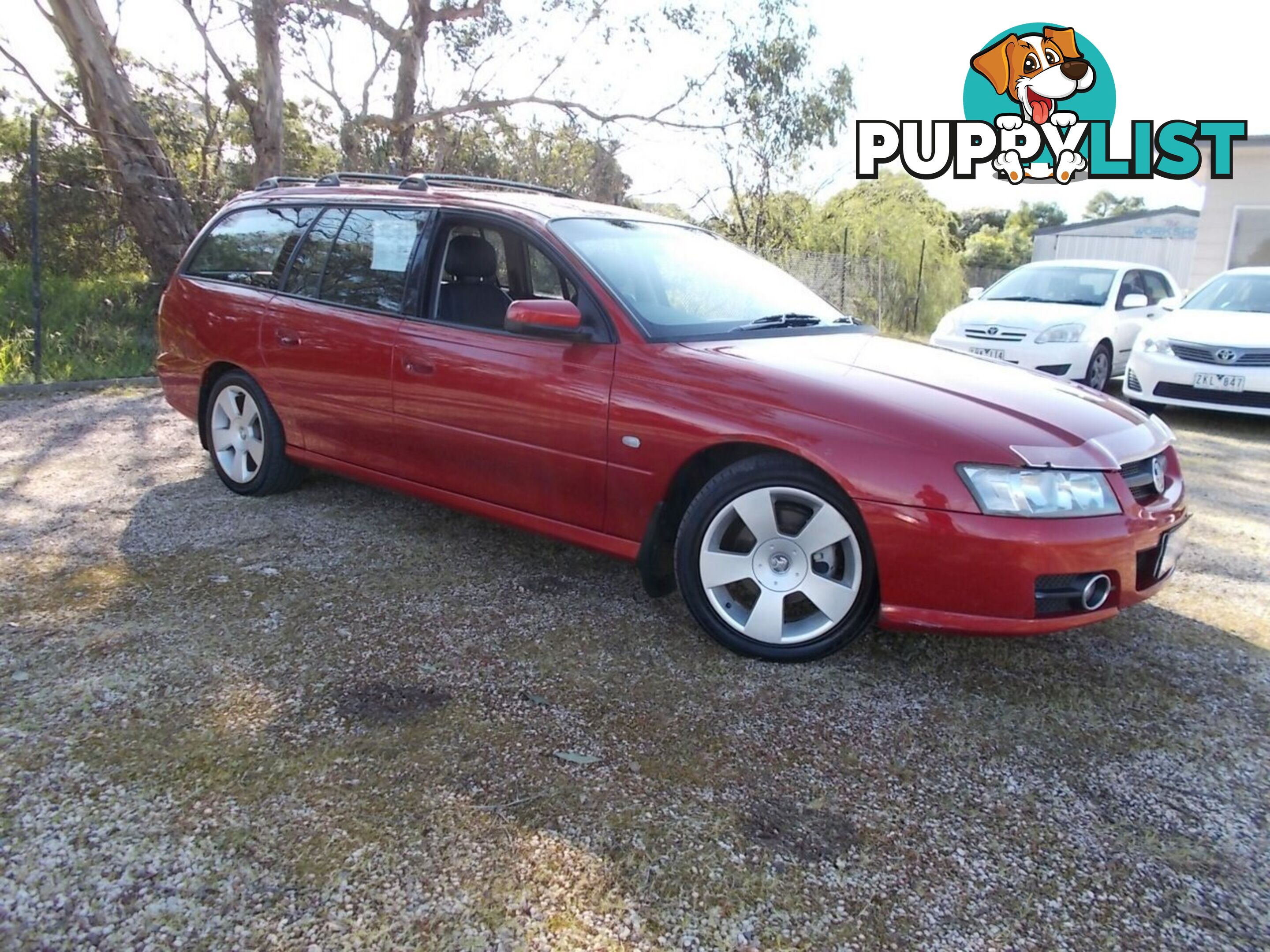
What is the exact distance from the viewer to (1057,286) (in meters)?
10.2

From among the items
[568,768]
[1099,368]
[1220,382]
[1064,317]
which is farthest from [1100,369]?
[568,768]

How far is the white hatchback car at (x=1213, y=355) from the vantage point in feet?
25.7

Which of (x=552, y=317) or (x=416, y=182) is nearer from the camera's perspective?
(x=552, y=317)

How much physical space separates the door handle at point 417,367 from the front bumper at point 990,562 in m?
1.94

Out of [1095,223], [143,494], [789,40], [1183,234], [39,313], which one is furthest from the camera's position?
[1095,223]

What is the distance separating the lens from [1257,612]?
3924 mm

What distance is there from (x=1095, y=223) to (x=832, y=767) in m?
33.2

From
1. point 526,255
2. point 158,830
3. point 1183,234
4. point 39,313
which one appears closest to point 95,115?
point 39,313

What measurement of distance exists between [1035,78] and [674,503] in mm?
12153

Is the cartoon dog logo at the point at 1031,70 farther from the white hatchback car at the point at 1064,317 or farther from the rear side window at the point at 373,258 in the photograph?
the rear side window at the point at 373,258

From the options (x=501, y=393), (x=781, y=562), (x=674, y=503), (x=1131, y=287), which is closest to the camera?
(x=781, y=562)

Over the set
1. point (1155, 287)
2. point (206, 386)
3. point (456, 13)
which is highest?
point (456, 13)

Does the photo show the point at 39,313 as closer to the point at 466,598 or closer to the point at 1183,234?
the point at 466,598

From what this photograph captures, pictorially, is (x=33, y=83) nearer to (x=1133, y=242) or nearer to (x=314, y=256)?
(x=314, y=256)
